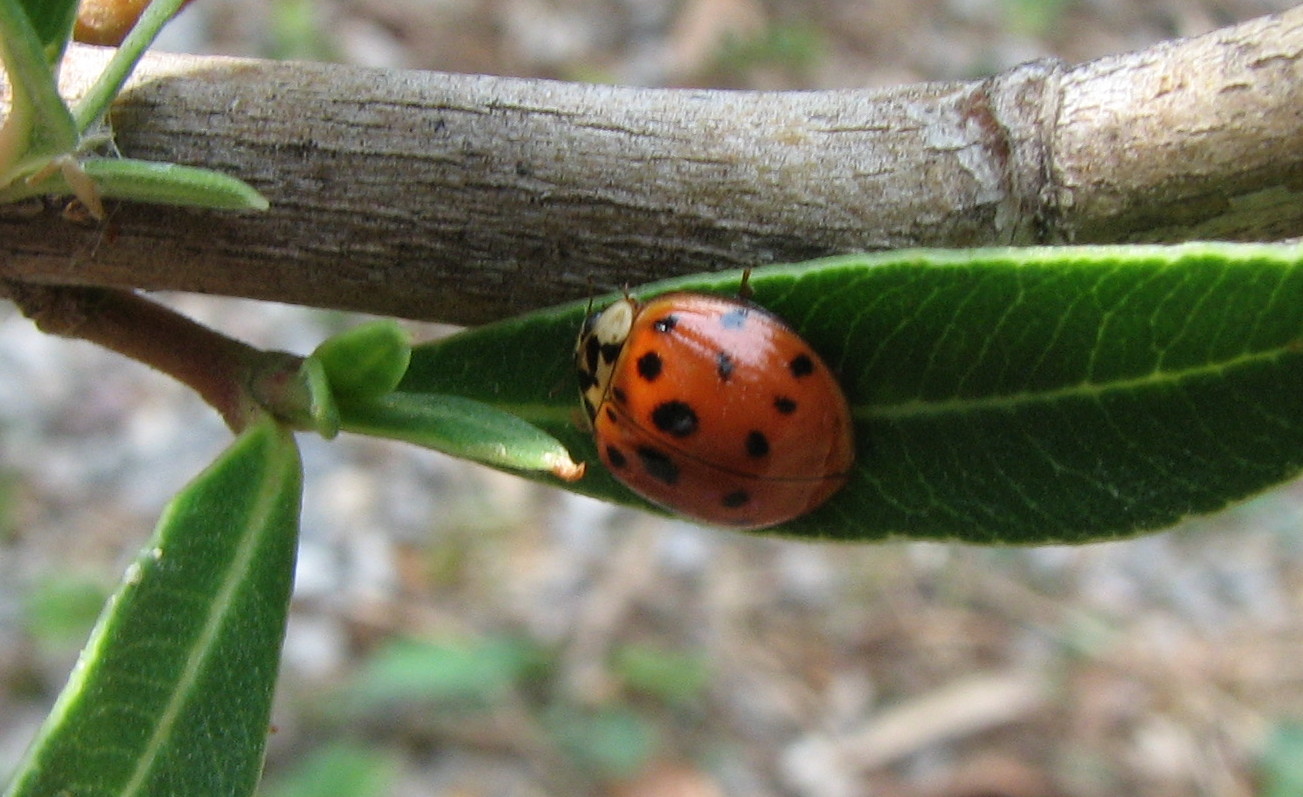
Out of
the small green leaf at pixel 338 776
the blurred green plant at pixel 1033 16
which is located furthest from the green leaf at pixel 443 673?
the blurred green plant at pixel 1033 16

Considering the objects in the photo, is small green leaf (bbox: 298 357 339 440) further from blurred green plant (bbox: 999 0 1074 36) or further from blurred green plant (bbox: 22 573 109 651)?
blurred green plant (bbox: 999 0 1074 36)

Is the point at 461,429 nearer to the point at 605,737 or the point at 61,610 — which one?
Result: the point at 605,737

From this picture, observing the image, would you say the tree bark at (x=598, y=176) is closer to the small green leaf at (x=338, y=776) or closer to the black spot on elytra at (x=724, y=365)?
the black spot on elytra at (x=724, y=365)

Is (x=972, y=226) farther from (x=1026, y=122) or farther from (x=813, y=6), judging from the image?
(x=813, y=6)

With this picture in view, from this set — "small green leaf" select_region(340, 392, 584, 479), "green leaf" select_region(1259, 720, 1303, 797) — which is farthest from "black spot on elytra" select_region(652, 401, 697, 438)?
"green leaf" select_region(1259, 720, 1303, 797)

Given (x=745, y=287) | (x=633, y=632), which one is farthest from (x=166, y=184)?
(x=633, y=632)

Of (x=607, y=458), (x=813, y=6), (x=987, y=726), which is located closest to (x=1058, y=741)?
(x=987, y=726)
